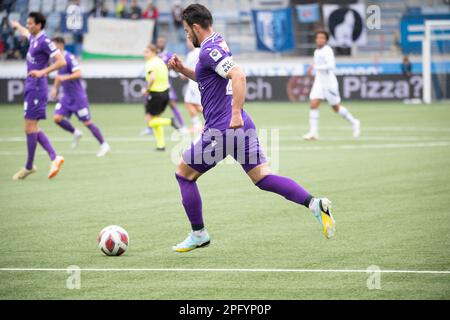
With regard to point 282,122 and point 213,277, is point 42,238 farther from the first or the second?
point 282,122

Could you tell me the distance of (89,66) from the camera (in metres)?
40.8

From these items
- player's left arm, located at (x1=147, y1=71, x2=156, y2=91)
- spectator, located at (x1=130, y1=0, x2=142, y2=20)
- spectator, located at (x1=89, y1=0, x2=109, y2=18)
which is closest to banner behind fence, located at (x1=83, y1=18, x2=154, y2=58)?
spectator, located at (x1=130, y1=0, x2=142, y2=20)

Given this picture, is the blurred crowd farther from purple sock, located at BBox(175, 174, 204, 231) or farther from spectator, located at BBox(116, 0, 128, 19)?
purple sock, located at BBox(175, 174, 204, 231)

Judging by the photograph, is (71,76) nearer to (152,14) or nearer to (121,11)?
(152,14)

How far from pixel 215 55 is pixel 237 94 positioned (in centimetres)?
44

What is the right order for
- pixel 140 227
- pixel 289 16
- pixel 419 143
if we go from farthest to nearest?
pixel 289 16 < pixel 419 143 < pixel 140 227

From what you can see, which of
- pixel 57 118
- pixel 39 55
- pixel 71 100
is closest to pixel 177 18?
pixel 71 100

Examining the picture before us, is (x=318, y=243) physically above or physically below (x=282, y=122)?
above

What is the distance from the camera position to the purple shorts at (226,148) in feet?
29.5

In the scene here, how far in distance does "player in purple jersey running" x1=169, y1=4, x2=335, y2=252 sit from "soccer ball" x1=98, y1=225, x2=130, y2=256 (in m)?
0.52

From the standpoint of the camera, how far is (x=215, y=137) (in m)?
9.02

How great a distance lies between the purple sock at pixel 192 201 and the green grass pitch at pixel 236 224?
313 millimetres
